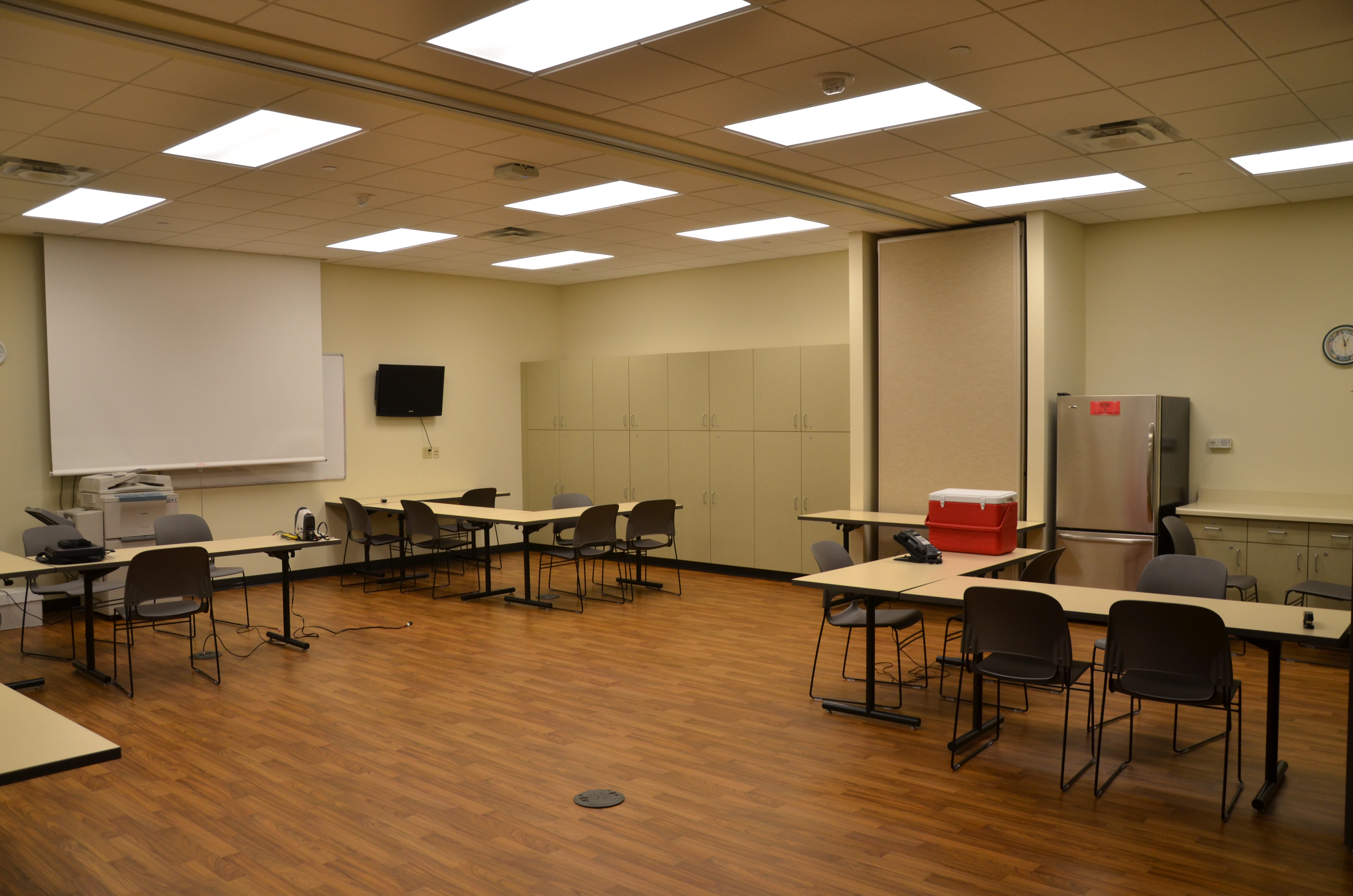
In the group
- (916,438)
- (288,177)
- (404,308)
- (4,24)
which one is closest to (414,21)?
(4,24)

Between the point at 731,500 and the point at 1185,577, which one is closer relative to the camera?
the point at 1185,577

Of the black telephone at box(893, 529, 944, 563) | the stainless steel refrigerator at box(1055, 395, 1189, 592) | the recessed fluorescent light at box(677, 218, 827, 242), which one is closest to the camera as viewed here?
the black telephone at box(893, 529, 944, 563)

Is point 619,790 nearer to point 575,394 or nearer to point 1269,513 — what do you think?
point 1269,513

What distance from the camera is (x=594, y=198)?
22.7ft

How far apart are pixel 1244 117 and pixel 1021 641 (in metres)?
3.18

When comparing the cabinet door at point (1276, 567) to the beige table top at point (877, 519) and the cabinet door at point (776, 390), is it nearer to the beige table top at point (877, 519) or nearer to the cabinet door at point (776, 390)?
the beige table top at point (877, 519)

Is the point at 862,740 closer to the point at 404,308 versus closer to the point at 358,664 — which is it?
the point at 358,664

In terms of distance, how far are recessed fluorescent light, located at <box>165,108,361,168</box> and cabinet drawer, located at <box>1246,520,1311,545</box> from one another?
21.9 ft

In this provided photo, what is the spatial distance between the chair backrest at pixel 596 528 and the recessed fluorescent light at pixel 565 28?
4470 millimetres

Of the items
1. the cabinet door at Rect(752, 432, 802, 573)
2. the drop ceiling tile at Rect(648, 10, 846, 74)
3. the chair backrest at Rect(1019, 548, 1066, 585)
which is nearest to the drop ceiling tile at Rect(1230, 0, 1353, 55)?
the drop ceiling tile at Rect(648, 10, 846, 74)

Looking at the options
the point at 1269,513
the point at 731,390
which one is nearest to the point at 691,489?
the point at 731,390

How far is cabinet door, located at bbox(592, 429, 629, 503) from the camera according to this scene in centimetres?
1064

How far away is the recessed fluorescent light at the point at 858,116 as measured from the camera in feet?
15.7

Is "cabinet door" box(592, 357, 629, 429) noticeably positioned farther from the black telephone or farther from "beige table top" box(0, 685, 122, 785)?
"beige table top" box(0, 685, 122, 785)
